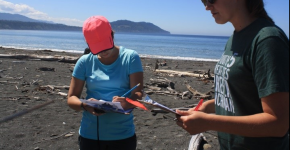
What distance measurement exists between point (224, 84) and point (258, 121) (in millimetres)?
379

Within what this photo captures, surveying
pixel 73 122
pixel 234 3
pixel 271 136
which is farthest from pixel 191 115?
pixel 73 122

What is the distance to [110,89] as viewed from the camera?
9.48ft

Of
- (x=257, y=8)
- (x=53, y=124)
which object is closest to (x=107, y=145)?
(x=257, y=8)

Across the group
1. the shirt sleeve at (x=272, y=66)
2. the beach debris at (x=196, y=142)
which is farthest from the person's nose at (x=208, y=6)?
the beach debris at (x=196, y=142)

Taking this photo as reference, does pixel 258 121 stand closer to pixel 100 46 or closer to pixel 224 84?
pixel 224 84

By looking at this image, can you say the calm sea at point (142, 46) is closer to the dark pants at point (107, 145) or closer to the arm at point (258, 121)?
the dark pants at point (107, 145)

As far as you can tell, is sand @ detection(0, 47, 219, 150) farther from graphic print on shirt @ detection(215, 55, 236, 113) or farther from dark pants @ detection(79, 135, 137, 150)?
graphic print on shirt @ detection(215, 55, 236, 113)

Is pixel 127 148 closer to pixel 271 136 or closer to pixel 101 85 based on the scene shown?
pixel 101 85

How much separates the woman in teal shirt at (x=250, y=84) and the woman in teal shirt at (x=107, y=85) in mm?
1098

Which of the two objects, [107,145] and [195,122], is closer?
[195,122]

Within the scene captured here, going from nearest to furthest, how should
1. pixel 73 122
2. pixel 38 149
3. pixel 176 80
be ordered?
pixel 38 149
pixel 73 122
pixel 176 80

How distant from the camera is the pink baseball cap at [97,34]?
108 inches

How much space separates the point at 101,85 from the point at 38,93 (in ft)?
22.3

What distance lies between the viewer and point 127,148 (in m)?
2.92
